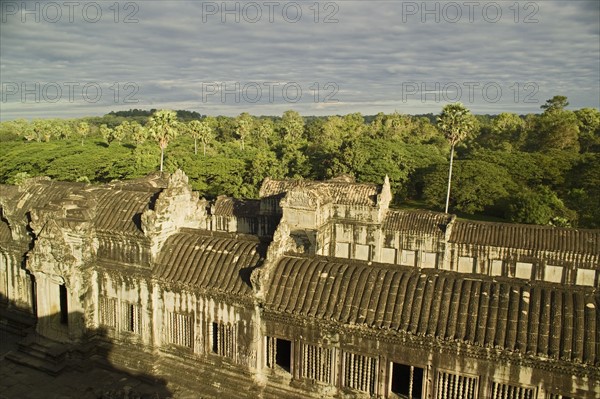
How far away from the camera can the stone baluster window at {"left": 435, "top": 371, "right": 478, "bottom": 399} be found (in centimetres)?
1245

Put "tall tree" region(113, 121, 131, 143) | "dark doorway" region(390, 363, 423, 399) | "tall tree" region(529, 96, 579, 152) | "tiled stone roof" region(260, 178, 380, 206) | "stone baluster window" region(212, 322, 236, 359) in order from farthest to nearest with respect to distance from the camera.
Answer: "tall tree" region(113, 121, 131, 143) → "tall tree" region(529, 96, 579, 152) → "tiled stone roof" region(260, 178, 380, 206) → "stone baluster window" region(212, 322, 236, 359) → "dark doorway" region(390, 363, 423, 399)

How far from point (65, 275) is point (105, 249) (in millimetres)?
1692

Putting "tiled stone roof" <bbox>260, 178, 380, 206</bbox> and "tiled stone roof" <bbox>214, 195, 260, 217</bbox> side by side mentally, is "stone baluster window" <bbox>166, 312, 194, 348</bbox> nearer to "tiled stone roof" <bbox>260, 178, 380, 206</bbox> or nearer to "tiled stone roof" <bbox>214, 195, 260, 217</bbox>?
"tiled stone roof" <bbox>260, 178, 380, 206</bbox>

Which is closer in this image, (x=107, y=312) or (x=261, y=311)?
(x=261, y=311)

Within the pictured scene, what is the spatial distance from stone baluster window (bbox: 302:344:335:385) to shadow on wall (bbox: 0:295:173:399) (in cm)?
479

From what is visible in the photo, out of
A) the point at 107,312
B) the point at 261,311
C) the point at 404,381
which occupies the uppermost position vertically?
the point at 261,311

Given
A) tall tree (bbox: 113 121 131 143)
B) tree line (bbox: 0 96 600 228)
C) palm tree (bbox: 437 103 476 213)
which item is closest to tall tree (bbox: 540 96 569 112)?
tree line (bbox: 0 96 600 228)

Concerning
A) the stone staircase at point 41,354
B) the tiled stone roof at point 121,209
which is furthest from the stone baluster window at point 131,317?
the tiled stone roof at point 121,209

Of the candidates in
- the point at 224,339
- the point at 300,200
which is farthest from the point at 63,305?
the point at 300,200

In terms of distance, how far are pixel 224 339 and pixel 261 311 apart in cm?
193

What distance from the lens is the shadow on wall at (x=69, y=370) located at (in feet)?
52.6

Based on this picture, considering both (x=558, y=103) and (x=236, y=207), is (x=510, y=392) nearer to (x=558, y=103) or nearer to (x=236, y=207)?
(x=236, y=207)

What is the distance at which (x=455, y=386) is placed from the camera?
12.6 metres

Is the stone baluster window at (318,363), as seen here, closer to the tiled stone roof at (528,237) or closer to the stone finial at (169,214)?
the stone finial at (169,214)
